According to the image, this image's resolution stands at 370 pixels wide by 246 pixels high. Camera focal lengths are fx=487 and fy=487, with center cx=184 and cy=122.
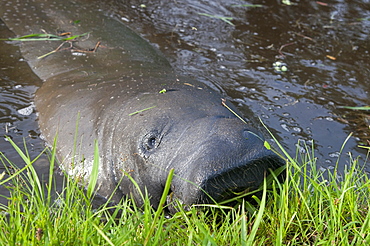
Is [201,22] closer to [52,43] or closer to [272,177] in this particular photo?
[52,43]

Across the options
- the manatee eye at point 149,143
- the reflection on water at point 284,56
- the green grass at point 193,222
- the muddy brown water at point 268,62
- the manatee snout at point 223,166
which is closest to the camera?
the green grass at point 193,222

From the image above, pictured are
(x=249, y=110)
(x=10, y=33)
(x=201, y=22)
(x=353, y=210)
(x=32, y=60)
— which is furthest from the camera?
(x=201, y=22)

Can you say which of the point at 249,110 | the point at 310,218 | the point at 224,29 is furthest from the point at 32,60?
the point at 310,218

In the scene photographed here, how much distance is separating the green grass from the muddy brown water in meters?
1.16

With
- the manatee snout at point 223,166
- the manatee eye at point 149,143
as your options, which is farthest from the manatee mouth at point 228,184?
the manatee eye at point 149,143

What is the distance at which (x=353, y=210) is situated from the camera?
2688 millimetres

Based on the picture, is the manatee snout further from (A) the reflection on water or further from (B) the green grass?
(A) the reflection on water

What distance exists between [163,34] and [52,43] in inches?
64.8

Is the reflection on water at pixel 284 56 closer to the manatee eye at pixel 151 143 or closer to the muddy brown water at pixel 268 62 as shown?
the muddy brown water at pixel 268 62

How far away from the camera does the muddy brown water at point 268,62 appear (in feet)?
14.7

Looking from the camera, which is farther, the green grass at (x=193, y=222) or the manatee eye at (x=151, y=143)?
the manatee eye at (x=151, y=143)

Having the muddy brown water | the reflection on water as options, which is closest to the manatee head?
the muddy brown water

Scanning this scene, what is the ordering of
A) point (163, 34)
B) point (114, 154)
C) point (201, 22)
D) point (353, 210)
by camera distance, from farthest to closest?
point (201, 22) < point (163, 34) < point (114, 154) < point (353, 210)

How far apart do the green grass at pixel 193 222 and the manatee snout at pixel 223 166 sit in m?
0.10
